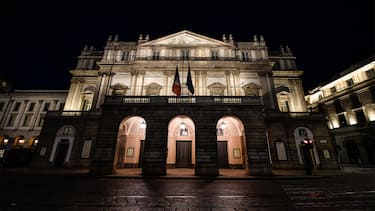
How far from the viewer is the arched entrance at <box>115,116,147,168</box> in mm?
18609

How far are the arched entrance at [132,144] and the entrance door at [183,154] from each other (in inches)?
175

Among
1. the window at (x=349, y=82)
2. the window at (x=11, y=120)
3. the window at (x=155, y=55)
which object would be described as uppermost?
the window at (x=155, y=55)

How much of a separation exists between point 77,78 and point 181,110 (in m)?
20.1

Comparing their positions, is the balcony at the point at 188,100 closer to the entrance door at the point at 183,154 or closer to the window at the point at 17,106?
the entrance door at the point at 183,154

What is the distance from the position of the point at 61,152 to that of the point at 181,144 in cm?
1516

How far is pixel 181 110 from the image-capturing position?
15.0 m

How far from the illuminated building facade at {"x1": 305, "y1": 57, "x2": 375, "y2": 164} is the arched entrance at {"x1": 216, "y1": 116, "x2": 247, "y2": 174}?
2196cm

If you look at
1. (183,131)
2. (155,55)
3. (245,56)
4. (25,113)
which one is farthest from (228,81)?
(25,113)

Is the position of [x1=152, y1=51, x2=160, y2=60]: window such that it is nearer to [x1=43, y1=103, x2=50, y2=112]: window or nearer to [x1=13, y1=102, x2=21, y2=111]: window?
[x1=43, y1=103, x2=50, y2=112]: window

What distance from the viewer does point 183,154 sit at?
18969 millimetres

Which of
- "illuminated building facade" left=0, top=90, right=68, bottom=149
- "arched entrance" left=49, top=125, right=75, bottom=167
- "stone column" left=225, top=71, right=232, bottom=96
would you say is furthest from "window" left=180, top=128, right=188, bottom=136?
"illuminated building facade" left=0, top=90, right=68, bottom=149

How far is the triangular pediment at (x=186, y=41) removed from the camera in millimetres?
25953

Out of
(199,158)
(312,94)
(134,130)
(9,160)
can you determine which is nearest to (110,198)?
(199,158)

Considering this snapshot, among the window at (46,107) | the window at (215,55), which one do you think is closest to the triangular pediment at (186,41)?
the window at (215,55)
